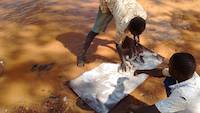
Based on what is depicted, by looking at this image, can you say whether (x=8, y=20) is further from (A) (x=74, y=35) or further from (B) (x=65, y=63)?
(B) (x=65, y=63)

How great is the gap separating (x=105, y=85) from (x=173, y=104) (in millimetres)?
1456

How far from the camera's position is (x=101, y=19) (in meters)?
4.40

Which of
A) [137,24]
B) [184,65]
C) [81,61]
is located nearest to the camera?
[184,65]

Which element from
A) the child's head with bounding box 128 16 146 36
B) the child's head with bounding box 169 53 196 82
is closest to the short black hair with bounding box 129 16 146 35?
the child's head with bounding box 128 16 146 36

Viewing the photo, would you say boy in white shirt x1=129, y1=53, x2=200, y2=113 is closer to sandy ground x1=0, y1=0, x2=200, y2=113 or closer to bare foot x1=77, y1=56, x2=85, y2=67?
sandy ground x1=0, y1=0, x2=200, y2=113

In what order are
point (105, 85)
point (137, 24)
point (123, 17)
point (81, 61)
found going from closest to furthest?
point (137, 24), point (123, 17), point (105, 85), point (81, 61)

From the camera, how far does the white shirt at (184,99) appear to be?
2781mm

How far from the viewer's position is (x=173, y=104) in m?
2.83

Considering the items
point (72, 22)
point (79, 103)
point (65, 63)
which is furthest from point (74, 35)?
point (79, 103)

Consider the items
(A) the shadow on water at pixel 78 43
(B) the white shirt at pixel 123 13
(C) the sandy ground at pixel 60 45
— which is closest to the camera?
(B) the white shirt at pixel 123 13

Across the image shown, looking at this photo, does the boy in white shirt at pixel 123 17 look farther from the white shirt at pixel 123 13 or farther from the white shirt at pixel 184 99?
the white shirt at pixel 184 99

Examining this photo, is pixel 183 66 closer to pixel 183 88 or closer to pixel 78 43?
pixel 183 88

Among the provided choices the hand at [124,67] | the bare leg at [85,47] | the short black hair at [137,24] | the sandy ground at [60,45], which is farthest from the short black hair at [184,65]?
the bare leg at [85,47]

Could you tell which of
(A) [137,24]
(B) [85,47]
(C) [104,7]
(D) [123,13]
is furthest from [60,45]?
(A) [137,24]
